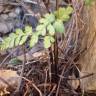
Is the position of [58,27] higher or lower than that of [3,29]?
higher

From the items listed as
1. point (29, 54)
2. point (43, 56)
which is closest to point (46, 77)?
point (43, 56)

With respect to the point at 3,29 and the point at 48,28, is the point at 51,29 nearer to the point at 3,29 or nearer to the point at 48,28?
the point at 48,28

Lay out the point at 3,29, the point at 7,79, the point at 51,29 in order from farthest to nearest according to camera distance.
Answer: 1. the point at 3,29
2. the point at 7,79
3. the point at 51,29

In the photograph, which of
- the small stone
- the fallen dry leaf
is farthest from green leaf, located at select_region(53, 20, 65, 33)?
the small stone

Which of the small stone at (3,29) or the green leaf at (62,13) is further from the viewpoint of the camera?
the small stone at (3,29)

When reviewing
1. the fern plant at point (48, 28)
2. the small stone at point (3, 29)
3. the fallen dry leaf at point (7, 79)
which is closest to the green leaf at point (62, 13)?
the fern plant at point (48, 28)

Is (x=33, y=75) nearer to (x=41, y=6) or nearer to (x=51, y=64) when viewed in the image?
(x=51, y=64)

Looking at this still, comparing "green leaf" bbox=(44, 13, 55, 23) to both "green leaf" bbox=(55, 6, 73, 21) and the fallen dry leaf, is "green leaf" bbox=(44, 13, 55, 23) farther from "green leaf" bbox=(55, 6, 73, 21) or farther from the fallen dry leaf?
the fallen dry leaf

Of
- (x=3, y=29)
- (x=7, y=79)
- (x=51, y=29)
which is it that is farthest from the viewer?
(x=3, y=29)

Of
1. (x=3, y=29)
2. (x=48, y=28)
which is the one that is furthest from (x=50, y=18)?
(x=3, y=29)

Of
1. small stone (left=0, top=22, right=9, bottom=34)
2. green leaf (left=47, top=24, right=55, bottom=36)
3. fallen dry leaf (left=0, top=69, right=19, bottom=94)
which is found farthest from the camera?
small stone (left=0, top=22, right=9, bottom=34)

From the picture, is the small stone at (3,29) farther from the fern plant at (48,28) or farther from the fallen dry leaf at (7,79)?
the fern plant at (48,28)
